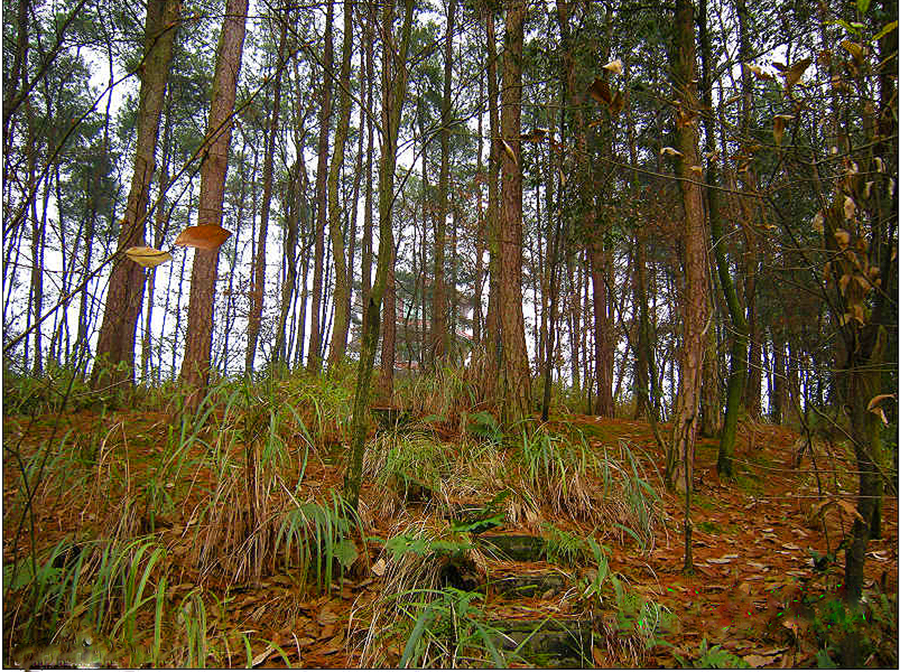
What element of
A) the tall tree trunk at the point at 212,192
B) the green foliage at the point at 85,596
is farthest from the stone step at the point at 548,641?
the tall tree trunk at the point at 212,192

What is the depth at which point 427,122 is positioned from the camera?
11.9m

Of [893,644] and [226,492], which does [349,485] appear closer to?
[226,492]

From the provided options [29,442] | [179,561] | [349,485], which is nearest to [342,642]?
[349,485]

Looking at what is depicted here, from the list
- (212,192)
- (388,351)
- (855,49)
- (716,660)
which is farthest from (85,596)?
→ (388,351)

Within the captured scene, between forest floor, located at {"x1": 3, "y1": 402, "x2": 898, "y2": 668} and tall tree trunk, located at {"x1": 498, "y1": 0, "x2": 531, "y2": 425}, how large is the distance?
4.85 ft

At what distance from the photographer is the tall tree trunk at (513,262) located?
4703 millimetres

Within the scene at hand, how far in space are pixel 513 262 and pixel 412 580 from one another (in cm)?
329

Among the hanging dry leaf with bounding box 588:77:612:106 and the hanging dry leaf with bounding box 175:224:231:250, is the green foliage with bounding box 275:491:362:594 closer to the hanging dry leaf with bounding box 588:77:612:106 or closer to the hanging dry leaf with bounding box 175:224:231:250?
the hanging dry leaf with bounding box 175:224:231:250

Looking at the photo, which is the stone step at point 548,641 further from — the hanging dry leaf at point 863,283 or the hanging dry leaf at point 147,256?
the hanging dry leaf at point 147,256

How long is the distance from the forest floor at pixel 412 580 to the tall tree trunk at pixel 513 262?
4.85 feet

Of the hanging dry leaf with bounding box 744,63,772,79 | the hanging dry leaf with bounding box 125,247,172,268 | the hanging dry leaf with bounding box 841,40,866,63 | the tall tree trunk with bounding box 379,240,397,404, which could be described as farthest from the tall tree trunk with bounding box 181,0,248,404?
the hanging dry leaf with bounding box 841,40,866,63

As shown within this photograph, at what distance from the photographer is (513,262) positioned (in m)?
4.88

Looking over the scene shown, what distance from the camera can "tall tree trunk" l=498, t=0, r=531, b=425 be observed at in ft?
15.4

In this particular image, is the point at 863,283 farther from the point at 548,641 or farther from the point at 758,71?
the point at 548,641
